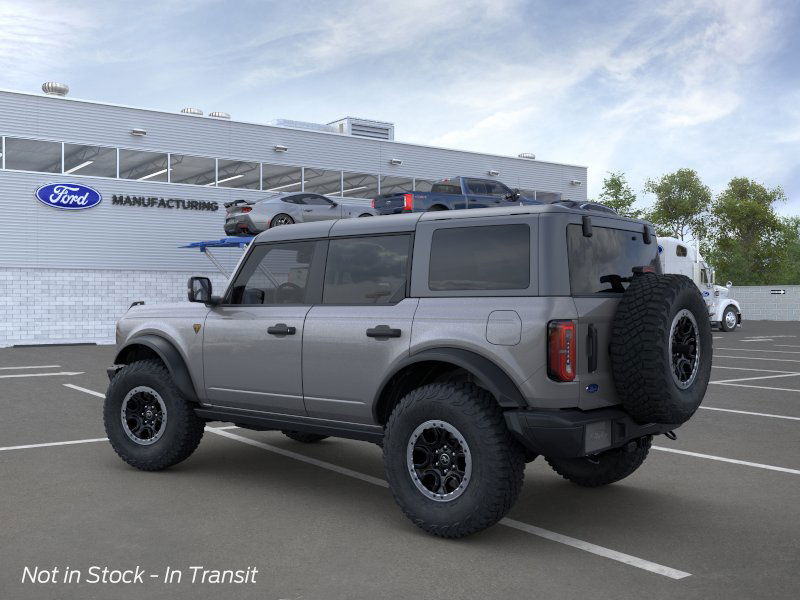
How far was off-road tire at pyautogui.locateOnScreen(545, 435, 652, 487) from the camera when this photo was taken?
238 inches

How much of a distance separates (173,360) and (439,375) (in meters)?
2.48

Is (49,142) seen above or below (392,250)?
above

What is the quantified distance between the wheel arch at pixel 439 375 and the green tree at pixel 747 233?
64529 mm

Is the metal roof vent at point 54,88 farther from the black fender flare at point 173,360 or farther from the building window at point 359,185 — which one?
the black fender flare at point 173,360

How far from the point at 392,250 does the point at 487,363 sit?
1.18 metres

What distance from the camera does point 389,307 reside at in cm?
550

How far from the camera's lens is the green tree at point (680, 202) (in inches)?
2589

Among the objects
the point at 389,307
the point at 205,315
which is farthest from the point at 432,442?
the point at 205,315

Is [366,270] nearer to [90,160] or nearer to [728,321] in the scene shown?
[90,160]

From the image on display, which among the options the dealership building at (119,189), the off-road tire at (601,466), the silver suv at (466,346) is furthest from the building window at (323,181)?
the off-road tire at (601,466)

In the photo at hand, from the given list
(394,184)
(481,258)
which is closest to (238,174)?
(394,184)

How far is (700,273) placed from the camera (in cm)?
3081

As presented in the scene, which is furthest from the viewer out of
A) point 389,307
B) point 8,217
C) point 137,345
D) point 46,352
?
point 8,217

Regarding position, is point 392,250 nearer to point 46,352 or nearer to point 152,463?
point 152,463
